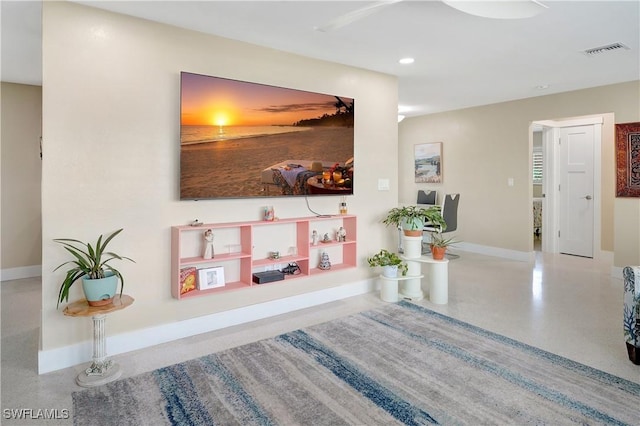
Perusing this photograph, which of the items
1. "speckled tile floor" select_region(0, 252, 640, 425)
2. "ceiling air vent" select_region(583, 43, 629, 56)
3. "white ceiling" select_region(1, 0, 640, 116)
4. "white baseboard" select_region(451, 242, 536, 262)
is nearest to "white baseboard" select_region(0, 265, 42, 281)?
"speckled tile floor" select_region(0, 252, 640, 425)

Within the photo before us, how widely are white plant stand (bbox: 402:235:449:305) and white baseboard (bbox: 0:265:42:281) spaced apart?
4.64 metres

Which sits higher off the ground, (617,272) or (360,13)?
(360,13)

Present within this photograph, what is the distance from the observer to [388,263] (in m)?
4.09

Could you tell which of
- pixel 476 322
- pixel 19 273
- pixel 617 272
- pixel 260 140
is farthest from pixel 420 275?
pixel 19 273

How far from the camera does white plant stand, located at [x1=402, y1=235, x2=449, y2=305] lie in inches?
154

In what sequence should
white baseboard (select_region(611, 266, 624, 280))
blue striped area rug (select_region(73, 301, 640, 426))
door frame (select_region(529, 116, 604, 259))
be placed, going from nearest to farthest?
blue striped area rug (select_region(73, 301, 640, 426)) < white baseboard (select_region(611, 266, 624, 280)) < door frame (select_region(529, 116, 604, 259))

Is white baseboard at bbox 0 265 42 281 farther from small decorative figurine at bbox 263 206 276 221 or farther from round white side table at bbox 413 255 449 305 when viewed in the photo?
round white side table at bbox 413 255 449 305

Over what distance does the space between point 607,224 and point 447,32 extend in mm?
4683

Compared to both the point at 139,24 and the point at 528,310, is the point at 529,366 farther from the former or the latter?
the point at 139,24

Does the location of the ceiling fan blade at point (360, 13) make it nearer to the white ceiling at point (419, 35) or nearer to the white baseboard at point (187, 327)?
the white ceiling at point (419, 35)

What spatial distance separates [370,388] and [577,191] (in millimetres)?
5619

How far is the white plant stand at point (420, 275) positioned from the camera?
3920 mm

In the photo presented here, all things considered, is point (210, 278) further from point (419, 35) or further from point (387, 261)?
point (419, 35)

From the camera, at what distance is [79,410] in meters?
2.14
